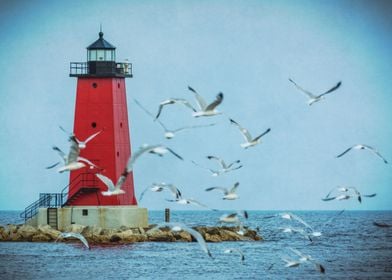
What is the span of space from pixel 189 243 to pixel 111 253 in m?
5.61

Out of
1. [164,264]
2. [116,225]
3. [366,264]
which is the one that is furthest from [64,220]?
[366,264]

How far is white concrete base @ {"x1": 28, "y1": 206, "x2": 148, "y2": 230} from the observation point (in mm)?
39438

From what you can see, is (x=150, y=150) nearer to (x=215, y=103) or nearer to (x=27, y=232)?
(x=215, y=103)

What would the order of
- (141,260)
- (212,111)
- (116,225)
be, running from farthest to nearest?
(116,225) < (141,260) < (212,111)

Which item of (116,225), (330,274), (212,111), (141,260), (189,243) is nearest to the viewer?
(212,111)

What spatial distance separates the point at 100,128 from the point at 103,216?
2.75 meters

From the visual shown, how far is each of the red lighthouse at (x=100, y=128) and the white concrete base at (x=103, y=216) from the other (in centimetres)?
33

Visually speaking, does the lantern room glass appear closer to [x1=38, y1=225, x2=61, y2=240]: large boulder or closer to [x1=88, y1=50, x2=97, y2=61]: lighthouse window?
[x1=88, y1=50, x2=97, y2=61]: lighthouse window

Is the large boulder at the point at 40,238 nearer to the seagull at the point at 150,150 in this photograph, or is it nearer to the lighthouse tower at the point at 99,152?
the lighthouse tower at the point at 99,152

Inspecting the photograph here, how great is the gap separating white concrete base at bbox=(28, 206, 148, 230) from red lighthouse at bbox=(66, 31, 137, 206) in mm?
333

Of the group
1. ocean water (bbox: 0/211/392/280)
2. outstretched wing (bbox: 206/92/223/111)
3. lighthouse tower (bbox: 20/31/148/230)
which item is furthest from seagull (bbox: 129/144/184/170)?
lighthouse tower (bbox: 20/31/148/230)

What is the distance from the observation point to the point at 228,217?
23.5m

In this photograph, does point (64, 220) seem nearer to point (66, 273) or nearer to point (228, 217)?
point (66, 273)

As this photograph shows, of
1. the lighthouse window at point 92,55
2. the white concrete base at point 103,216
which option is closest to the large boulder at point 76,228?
the white concrete base at point 103,216
